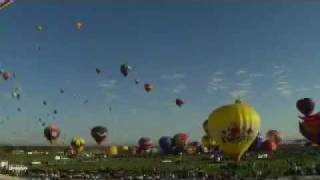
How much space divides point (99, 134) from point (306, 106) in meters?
25.8

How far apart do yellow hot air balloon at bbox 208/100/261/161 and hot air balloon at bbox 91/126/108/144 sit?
36290mm

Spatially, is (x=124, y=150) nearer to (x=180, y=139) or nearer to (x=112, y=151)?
(x=112, y=151)

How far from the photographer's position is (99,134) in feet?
247

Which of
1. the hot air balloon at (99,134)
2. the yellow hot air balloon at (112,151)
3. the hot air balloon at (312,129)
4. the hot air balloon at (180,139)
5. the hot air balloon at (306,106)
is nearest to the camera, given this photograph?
the hot air balloon at (312,129)

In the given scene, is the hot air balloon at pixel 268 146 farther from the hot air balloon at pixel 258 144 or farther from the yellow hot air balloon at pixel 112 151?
the yellow hot air balloon at pixel 112 151

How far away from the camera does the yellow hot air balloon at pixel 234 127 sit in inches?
1553

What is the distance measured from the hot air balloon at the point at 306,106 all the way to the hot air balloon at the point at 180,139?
3284 cm

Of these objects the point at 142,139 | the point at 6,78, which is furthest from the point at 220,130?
the point at 142,139

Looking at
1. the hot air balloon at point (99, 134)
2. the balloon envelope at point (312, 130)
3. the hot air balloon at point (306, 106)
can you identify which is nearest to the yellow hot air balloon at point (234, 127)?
the balloon envelope at point (312, 130)

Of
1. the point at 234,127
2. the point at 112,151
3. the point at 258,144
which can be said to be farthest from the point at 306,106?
the point at 112,151

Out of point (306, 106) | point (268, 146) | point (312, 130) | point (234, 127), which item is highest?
point (306, 106)

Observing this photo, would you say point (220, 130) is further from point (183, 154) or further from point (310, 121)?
point (183, 154)

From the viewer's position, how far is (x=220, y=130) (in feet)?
131

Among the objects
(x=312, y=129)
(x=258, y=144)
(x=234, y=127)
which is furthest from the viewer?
(x=258, y=144)
